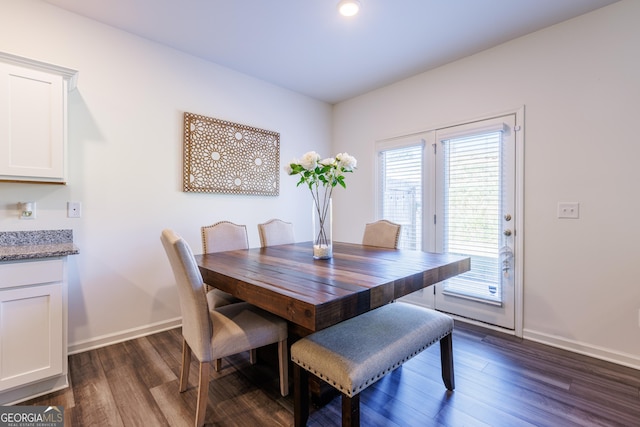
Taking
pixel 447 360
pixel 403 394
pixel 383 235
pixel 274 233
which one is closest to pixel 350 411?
pixel 403 394

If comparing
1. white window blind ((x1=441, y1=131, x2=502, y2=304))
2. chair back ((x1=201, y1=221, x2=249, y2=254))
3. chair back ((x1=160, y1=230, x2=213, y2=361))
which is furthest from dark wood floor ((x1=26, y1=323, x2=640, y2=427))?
chair back ((x1=201, y1=221, x2=249, y2=254))

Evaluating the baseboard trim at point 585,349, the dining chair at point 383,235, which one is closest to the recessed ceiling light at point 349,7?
the dining chair at point 383,235

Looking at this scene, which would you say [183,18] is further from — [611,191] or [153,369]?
[611,191]

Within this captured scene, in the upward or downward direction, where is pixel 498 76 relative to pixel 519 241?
upward

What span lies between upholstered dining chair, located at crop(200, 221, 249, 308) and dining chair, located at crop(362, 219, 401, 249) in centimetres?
113

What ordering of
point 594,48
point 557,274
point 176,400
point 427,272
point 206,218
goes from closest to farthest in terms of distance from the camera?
point 427,272
point 176,400
point 594,48
point 557,274
point 206,218

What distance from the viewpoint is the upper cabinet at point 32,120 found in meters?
1.82

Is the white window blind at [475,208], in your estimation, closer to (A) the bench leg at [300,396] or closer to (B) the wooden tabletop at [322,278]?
(B) the wooden tabletop at [322,278]

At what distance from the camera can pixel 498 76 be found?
272 centimetres

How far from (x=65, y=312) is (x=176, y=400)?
2.82ft

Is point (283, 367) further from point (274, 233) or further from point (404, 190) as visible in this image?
point (404, 190)

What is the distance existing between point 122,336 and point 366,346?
227 centimetres

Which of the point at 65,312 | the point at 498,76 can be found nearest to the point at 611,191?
the point at 498,76

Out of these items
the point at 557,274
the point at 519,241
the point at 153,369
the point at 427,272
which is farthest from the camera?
the point at 519,241
